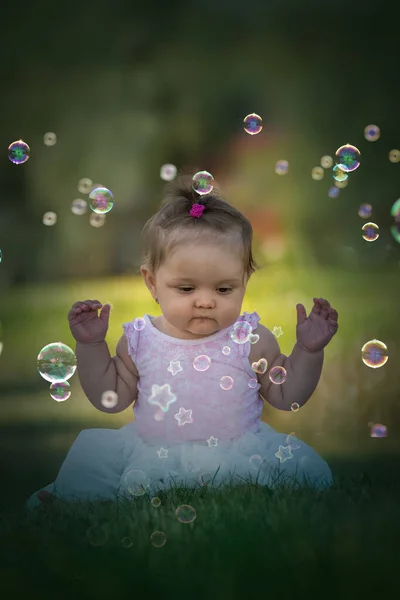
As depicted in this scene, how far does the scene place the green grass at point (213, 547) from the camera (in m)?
2.27

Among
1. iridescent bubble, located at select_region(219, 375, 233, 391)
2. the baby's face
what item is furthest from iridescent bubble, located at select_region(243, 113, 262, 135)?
iridescent bubble, located at select_region(219, 375, 233, 391)

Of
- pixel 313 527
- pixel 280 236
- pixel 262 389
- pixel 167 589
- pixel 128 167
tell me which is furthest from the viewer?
pixel 128 167

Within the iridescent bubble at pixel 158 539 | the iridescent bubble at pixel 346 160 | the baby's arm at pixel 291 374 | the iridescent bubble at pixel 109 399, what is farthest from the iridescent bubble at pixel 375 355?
the iridescent bubble at pixel 158 539

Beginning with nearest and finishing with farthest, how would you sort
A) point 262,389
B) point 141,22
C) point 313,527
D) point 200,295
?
point 313,527
point 200,295
point 262,389
point 141,22

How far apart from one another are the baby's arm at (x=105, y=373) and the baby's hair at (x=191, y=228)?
0.38 meters

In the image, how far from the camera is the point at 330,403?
6.98 meters

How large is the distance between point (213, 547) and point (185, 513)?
1.14ft

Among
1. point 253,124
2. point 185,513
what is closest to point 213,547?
point 185,513

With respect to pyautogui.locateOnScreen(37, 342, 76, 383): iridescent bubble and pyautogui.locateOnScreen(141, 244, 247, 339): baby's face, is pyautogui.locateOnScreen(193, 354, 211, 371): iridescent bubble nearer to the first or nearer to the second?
pyautogui.locateOnScreen(141, 244, 247, 339): baby's face

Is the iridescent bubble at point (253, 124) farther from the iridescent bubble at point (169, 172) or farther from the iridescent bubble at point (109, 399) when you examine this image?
the iridescent bubble at point (109, 399)

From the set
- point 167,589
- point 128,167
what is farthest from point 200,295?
point 128,167

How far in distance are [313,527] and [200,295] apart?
3.38ft

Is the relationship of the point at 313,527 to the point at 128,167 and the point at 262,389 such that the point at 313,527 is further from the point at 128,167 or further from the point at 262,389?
the point at 128,167

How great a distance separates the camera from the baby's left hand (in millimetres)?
3342
